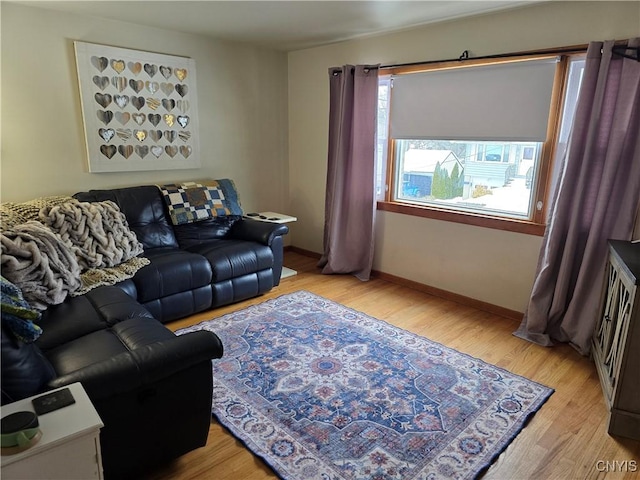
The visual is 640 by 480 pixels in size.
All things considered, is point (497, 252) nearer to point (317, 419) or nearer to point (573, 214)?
point (573, 214)

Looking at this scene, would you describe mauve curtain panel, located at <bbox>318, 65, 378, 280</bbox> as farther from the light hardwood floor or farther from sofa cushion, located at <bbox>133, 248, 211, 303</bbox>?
sofa cushion, located at <bbox>133, 248, 211, 303</bbox>

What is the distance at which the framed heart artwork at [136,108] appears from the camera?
339 cm

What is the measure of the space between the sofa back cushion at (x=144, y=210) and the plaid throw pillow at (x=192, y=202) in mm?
83

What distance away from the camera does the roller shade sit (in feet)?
9.66

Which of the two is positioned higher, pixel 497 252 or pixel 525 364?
pixel 497 252

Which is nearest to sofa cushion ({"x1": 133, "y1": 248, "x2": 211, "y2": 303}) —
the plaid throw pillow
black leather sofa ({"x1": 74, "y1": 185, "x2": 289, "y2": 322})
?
black leather sofa ({"x1": 74, "y1": 185, "x2": 289, "y2": 322})

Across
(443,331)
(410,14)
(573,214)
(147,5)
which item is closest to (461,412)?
(443,331)

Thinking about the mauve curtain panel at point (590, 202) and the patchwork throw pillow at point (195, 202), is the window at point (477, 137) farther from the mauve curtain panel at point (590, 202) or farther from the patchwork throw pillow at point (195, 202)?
the patchwork throw pillow at point (195, 202)

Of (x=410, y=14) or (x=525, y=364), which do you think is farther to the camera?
(x=410, y=14)

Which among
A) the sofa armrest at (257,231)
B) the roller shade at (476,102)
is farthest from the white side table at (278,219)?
the roller shade at (476,102)

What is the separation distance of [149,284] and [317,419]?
1549mm

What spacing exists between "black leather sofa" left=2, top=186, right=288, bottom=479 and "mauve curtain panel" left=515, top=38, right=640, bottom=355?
233 centimetres

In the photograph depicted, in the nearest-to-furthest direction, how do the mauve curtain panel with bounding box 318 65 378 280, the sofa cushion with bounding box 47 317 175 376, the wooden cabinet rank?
the sofa cushion with bounding box 47 317 175 376 → the wooden cabinet → the mauve curtain panel with bounding box 318 65 378 280

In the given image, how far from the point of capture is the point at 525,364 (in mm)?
2641
